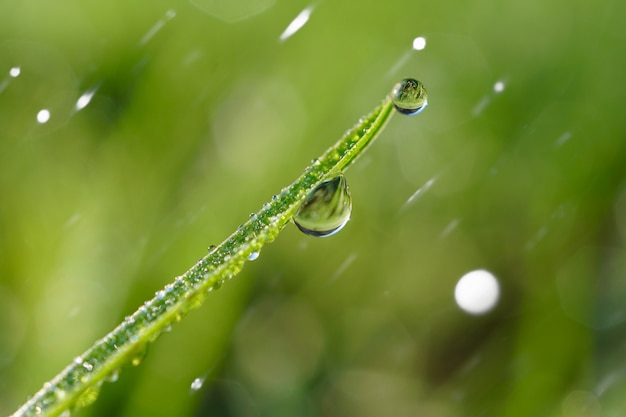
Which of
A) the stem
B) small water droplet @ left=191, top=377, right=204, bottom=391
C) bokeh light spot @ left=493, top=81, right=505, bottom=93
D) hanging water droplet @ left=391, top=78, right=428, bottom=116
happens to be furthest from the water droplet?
bokeh light spot @ left=493, top=81, right=505, bottom=93

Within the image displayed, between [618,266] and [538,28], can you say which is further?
[538,28]

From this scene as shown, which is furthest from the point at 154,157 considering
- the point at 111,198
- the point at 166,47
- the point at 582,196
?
the point at 582,196

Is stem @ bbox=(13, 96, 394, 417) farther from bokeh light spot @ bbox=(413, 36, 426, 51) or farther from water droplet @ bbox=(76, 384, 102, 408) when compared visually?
bokeh light spot @ bbox=(413, 36, 426, 51)

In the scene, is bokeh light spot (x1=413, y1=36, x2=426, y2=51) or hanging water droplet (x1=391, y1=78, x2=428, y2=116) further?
bokeh light spot (x1=413, y1=36, x2=426, y2=51)

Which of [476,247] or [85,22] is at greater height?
[85,22]

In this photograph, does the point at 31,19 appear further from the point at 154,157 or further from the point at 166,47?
the point at 154,157

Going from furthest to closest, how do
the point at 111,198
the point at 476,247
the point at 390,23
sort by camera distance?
1. the point at 390,23
2. the point at 476,247
3. the point at 111,198
